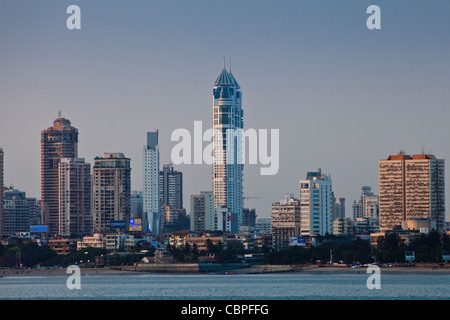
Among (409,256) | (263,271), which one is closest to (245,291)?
(263,271)

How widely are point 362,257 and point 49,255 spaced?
6443cm

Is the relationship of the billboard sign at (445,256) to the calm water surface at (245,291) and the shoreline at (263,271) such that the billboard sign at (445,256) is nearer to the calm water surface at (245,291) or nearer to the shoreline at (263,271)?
the shoreline at (263,271)

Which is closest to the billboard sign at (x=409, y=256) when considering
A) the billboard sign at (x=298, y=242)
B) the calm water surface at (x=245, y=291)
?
the calm water surface at (x=245, y=291)

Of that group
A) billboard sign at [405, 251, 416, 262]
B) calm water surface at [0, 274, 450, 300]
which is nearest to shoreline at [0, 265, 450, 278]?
billboard sign at [405, 251, 416, 262]

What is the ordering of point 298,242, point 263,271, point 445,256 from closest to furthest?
1. point 445,256
2. point 263,271
3. point 298,242

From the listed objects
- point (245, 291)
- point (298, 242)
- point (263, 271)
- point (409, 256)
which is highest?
point (298, 242)

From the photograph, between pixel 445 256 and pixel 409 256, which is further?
pixel 409 256

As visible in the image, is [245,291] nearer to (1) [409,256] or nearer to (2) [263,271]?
(2) [263,271]

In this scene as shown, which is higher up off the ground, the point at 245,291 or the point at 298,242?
the point at 298,242

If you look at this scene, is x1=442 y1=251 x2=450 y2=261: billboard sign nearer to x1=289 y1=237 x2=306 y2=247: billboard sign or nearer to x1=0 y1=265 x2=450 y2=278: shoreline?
x1=0 y1=265 x2=450 y2=278: shoreline
